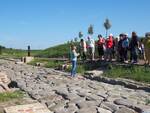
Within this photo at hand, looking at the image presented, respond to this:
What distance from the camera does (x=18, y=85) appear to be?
50.3ft

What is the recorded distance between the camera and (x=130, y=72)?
17.8 meters

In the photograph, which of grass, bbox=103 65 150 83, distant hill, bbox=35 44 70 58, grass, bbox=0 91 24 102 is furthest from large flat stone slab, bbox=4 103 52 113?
distant hill, bbox=35 44 70 58

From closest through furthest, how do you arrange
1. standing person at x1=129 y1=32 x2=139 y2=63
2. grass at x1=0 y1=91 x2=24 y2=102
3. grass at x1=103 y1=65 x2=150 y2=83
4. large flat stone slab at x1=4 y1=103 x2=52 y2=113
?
large flat stone slab at x1=4 y1=103 x2=52 y2=113, grass at x1=0 y1=91 x2=24 y2=102, grass at x1=103 y1=65 x2=150 y2=83, standing person at x1=129 y1=32 x2=139 y2=63

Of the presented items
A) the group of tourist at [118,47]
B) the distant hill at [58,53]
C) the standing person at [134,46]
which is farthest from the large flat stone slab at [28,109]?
the distant hill at [58,53]

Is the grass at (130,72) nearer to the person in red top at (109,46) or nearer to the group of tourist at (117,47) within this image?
the group of tourist at (117,47)

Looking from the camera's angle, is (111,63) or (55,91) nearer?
(55,91)

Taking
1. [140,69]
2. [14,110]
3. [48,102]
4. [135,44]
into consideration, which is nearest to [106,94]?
[48,102]

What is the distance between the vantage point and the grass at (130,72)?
52.7 feet

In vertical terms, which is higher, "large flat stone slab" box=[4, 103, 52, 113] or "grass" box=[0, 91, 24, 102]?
"grass" box=[0, 91, 24, 102]

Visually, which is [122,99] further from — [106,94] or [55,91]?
[55,91]

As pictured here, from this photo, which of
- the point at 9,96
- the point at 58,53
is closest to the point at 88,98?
the point at 9,96

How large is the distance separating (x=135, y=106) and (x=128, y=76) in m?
6.99

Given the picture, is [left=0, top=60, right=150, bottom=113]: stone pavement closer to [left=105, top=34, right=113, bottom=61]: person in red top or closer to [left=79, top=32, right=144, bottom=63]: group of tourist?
[left=79, top=32, right=144, bottom=63]: group of tourist

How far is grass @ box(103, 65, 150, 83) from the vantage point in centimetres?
1608
